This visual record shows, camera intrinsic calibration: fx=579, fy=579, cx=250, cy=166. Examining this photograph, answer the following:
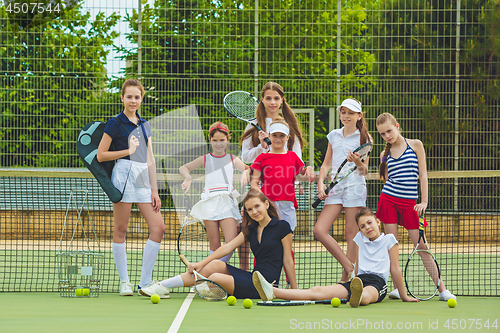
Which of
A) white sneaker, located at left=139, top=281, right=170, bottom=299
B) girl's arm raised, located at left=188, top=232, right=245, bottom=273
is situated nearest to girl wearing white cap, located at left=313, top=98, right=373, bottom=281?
girl's arm raised, located at left=188, top=232, right=245, bottom=273

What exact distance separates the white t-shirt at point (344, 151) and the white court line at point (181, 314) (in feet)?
4.91

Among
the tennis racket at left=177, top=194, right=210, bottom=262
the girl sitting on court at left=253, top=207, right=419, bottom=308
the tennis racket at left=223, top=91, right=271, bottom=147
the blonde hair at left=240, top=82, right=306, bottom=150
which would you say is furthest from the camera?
the tennis racket at left=223, top=91, right=271, bottom=147

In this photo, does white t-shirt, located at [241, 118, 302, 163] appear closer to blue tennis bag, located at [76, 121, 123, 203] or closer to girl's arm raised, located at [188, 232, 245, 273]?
girl's arm raised, located at [188, 232, 245, 273]

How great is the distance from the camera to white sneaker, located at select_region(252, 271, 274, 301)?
4070 millimetres

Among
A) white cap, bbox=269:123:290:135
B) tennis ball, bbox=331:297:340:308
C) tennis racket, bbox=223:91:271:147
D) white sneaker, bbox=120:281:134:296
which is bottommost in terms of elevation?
white sneaker, bbox=120:281:134:296

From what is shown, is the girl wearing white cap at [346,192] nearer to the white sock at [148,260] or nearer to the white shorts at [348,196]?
the white shorts at [348,196]

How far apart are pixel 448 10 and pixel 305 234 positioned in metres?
4.01

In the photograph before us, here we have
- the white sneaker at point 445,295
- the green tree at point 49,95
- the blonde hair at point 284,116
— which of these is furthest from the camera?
the green tree at point 49,95

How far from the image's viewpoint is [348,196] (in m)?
4.73

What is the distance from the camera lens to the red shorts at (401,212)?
4.52 m

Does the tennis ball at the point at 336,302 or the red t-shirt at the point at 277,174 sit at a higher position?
the red t-shirt at the point at 277,174

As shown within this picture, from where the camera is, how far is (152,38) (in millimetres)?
8562

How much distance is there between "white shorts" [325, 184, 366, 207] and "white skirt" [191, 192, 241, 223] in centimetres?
81

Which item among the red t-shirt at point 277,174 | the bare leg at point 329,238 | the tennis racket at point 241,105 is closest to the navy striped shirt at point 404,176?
the bare leg at point 329,238
